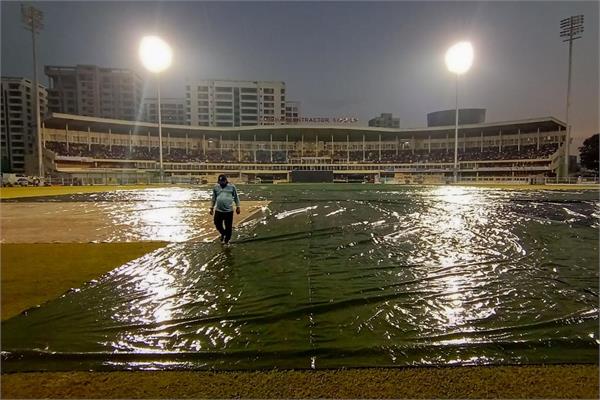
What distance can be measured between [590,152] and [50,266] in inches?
3818

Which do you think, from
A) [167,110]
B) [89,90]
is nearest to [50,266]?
[89,90]

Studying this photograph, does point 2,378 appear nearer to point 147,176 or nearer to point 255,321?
point 255,321

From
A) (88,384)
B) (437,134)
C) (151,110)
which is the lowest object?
(88,384)

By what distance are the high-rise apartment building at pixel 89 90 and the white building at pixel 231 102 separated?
2580cm

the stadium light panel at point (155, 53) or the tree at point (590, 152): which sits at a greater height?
the stadium light panel at point (155, 53)

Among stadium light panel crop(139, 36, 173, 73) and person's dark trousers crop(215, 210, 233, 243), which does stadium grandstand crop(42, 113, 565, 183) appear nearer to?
stadium light panel crop(139, 36, 173, 73)

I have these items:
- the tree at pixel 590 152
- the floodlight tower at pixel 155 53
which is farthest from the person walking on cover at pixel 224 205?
the tree at pixel 590 152

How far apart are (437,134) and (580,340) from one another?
247ft

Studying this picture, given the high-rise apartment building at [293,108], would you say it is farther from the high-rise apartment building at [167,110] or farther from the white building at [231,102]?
the high-rise apartment building at [167,110]

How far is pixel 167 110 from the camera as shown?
13188 centimetres

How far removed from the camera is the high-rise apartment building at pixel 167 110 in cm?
12875

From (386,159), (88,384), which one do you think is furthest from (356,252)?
(386,159)

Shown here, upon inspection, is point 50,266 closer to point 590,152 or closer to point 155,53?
point 155,53

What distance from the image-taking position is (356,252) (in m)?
7.25
